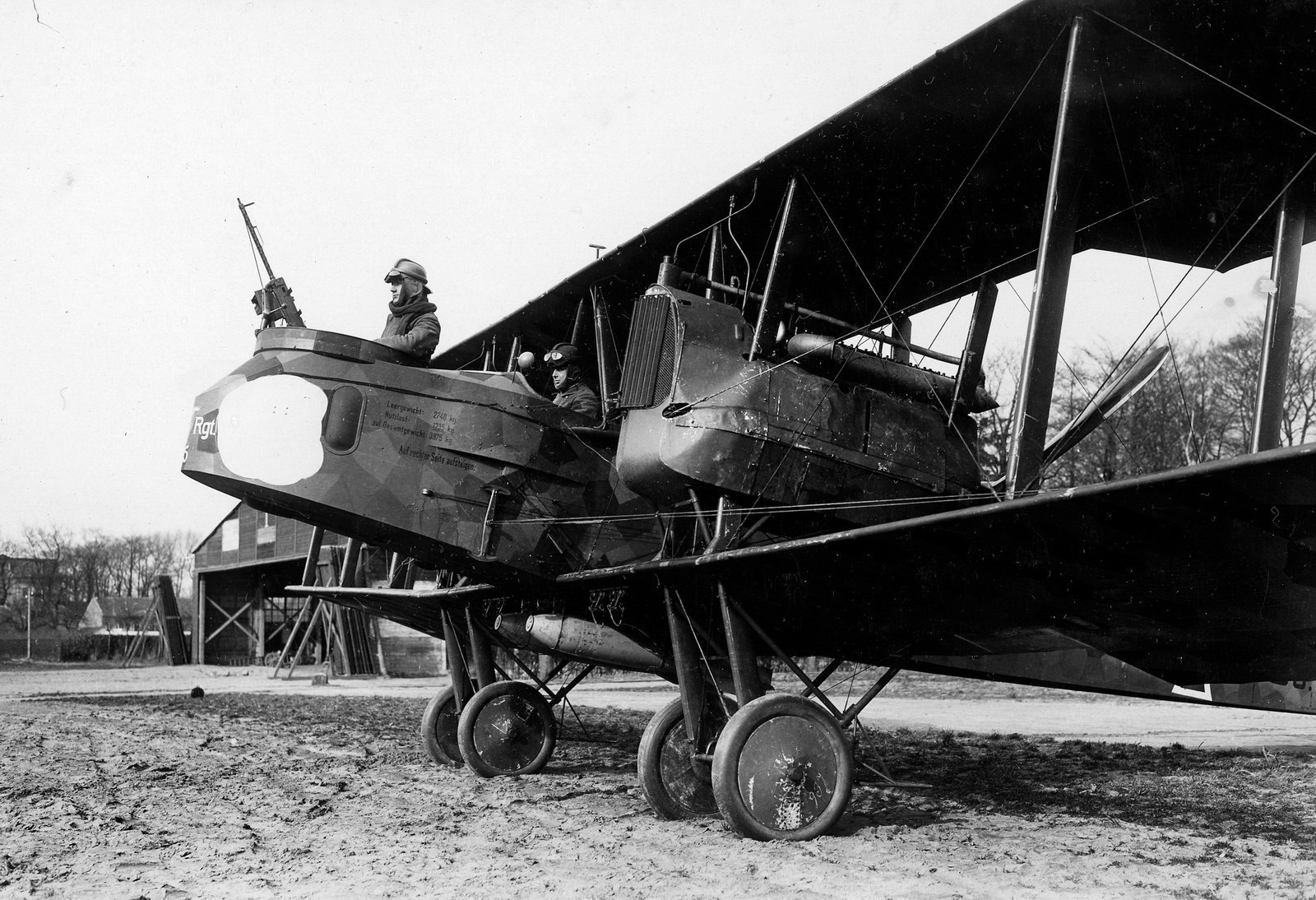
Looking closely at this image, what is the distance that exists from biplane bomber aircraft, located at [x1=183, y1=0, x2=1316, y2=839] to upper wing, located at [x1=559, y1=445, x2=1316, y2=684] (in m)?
0.02

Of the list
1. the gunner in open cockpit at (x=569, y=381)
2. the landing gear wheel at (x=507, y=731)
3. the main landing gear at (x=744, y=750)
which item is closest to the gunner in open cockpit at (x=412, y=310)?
the gunner in open cockpit at (x=569, y=381)

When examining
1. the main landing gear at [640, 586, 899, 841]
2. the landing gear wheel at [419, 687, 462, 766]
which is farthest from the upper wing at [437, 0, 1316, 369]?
the landing gear wheel at [419, 687, 462, 766]

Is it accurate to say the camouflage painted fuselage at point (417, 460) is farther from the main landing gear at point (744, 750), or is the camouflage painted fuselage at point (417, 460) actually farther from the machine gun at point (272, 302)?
the main landing gear at point (744, 750)

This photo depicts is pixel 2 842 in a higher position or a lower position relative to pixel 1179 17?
lower

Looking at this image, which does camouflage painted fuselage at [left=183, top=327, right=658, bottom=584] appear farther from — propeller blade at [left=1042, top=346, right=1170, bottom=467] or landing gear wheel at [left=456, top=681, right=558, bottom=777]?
Answer: propeller blade at [left=1042, top=346, right=1170, bottom=467]

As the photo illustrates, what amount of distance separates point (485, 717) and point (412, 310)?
3.46 m

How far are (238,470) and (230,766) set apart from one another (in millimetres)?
3302

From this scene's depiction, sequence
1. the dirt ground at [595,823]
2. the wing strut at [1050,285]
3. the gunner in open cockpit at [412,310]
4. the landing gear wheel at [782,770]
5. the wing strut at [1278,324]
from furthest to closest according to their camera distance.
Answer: the gunner in open cockpit at [412,310] < the wing strut at [1278,324] < the landing gear wheel at [782,770] < the wing strut at [1050,285] < the dirt ground at [595,823]

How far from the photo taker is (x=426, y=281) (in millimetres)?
8570

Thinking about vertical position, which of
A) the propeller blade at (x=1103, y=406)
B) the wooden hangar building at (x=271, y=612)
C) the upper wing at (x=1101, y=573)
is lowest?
the wooden hangar building at (x=271, y=612)

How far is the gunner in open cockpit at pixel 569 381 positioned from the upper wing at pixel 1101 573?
1705 mm

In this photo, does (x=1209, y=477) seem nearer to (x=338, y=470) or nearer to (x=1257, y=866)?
(x=1257, y=866)

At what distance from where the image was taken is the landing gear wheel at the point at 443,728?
10102mm

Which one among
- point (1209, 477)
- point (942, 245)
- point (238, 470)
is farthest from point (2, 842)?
point (942, 245)
